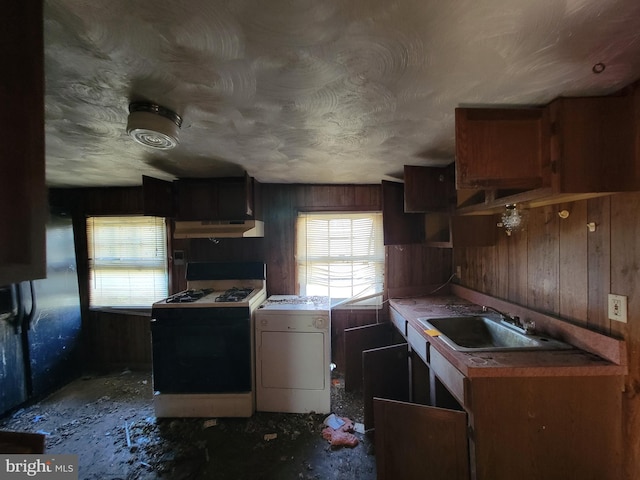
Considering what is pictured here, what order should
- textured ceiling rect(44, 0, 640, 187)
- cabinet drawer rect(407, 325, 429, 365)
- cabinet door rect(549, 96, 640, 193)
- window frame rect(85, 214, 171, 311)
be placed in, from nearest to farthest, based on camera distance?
textured ceiling rect(44, 0, 640, 187)
cabinet door rect(549, 96, 640, 193)
cabinet drawer rect(407, 325, 429, 365)
window frame rect(85, 214, 171, 311)

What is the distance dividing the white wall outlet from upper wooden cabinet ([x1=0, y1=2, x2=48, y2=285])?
2.00m

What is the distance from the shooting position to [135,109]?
3.88ft

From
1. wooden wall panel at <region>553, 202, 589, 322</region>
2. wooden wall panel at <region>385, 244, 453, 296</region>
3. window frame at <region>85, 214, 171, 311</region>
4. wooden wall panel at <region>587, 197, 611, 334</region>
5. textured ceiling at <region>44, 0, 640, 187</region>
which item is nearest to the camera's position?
textured ceiling at <region>44, 0, 640, 187</region>

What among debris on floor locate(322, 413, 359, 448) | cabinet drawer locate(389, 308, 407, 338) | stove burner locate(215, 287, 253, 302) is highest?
stove burner locate(215, 287, 253, 302)

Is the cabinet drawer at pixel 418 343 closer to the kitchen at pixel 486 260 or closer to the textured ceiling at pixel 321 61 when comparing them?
the kitchen at pixel 486 260

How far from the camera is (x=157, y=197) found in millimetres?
2336

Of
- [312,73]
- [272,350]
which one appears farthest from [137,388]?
[312,73]

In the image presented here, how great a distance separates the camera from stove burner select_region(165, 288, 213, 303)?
2.29 m

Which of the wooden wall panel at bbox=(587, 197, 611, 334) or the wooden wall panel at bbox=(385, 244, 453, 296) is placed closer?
the wooden wall panel at bbox=(587, 197, 611, 334)

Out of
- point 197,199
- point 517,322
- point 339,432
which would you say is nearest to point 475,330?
point 517,322

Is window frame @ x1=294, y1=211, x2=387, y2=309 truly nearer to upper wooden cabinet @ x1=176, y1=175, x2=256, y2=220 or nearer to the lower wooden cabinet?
upper wooden cabinet @ x1=176, y1=175, x2=256, y2=220

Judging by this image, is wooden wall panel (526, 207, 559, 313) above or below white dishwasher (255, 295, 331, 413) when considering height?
→ above

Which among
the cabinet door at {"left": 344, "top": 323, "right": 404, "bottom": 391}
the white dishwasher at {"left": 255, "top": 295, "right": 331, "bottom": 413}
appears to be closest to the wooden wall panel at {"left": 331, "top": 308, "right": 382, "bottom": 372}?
the cabinet door at {"left": 344, "top": 323, "right": 404, "bottom": 391}

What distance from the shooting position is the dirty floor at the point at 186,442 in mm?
1706
